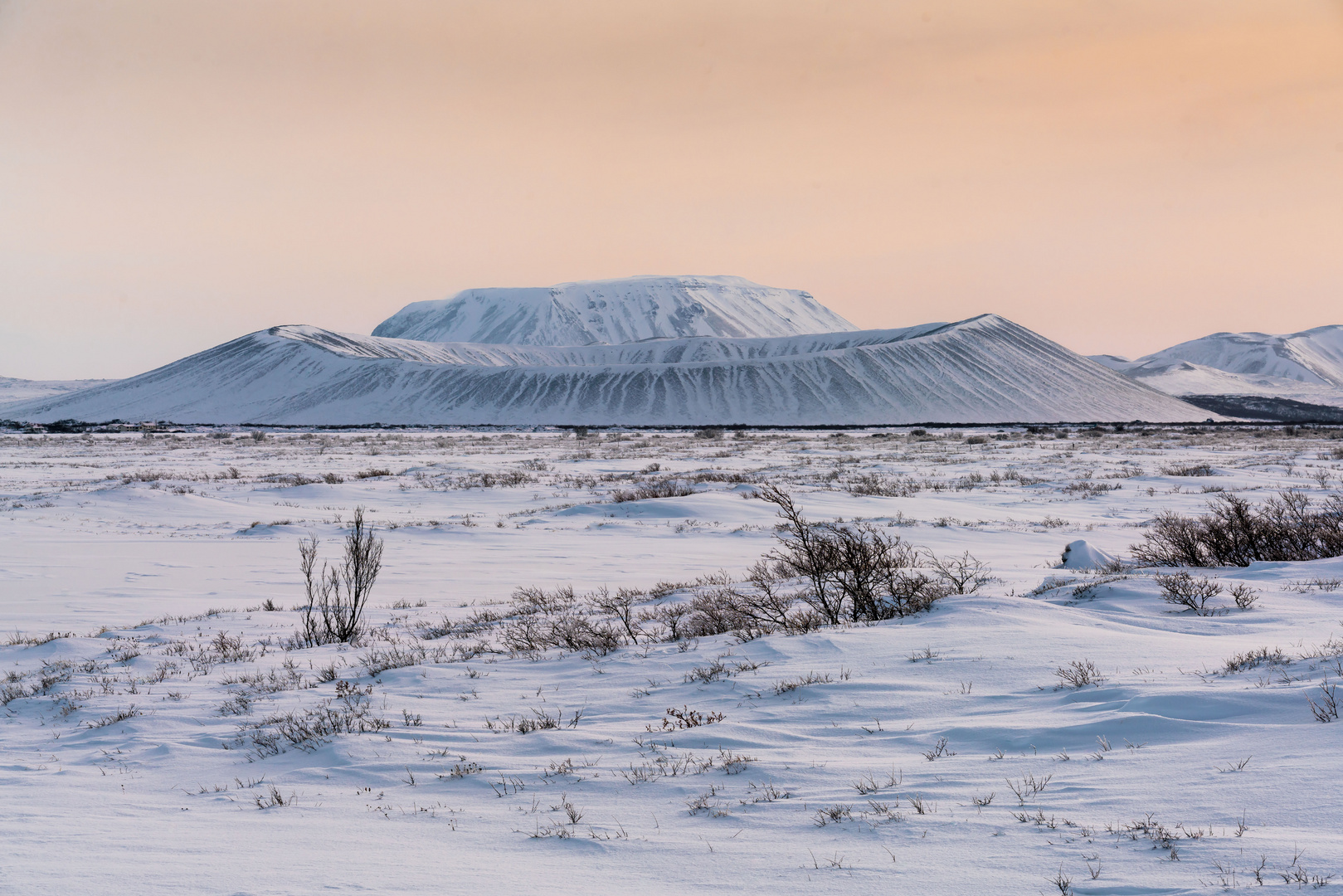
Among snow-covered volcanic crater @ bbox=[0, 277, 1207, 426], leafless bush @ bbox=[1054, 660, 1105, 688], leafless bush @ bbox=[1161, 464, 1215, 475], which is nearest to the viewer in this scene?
leafless bush @ bbox=[1054, 660, 1105, 688]

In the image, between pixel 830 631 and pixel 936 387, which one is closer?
pixel 830 631

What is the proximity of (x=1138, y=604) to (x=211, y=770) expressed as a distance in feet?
22.4

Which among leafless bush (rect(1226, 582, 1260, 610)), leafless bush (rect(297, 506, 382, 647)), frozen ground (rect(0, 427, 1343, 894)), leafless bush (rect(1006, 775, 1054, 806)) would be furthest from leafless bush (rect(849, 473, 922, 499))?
leafless bush (rect(1006, 775, 1054, 806))

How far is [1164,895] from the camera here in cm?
271

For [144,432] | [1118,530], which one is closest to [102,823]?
[1118,530]

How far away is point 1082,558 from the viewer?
1035 cm

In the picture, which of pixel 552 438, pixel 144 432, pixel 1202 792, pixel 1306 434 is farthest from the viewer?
pixel 144 432

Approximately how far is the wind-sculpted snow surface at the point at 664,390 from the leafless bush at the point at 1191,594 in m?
93.2

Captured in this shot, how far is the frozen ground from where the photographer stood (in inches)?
126

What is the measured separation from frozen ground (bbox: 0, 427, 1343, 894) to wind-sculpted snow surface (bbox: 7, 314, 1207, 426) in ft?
305

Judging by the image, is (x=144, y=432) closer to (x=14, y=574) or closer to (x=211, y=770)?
(x=14, y=574)

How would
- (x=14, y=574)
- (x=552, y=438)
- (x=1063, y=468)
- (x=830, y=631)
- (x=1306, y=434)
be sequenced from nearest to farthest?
1. (x=830, y=631)
2. (x=14, y=574)
3. (x=1063, y=468)
4. (x=1306, y=434)
5. (x=552, y=438)

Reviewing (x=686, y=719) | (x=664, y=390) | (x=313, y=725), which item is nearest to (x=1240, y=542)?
(x=686, y=719)

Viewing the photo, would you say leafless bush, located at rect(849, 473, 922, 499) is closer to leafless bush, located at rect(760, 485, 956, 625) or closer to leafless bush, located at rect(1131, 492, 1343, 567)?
leafless bush, located at rect(1131, 492, 1343, 567)
